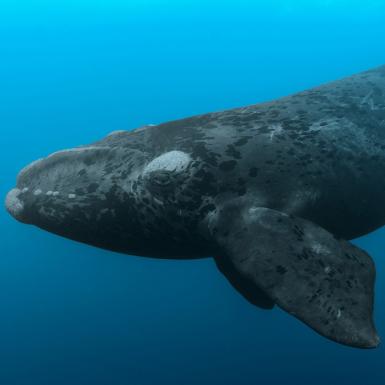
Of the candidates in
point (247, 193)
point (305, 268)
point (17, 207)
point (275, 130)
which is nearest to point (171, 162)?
point (247, 193)

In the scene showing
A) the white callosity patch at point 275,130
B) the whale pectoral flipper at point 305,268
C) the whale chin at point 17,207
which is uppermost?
the white callosity patch at point 275,130

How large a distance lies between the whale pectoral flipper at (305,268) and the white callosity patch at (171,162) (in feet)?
2.36

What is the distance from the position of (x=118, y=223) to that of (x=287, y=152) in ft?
6.94

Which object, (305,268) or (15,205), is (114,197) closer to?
(15,205)

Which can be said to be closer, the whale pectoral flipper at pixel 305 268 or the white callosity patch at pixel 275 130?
the whale pectoral flipper at pixel 305 268

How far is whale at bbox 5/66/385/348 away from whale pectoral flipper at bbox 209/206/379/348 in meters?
0.01

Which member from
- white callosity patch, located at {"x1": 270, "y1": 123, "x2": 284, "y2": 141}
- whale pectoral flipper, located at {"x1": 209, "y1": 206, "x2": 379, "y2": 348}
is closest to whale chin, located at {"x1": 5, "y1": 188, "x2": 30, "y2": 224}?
whale pectoral flipper, located at {"x1": 209, "y1": 206, "x2": 379, "y2": 348}

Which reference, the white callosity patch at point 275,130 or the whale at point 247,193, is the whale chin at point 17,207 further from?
the white callosity patch at point 275,130

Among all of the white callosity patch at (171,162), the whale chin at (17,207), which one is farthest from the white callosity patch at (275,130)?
the whale chin at (17,207)

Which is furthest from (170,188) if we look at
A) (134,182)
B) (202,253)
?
(202,253)

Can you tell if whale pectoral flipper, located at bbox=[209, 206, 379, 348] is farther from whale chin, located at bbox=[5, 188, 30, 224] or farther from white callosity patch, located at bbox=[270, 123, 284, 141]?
whale chin, located at bbox=[5, 188, 30, 224]

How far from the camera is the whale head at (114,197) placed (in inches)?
215

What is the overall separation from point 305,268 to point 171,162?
6.13 feet

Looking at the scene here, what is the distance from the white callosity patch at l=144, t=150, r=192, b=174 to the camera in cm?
546
